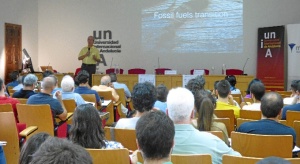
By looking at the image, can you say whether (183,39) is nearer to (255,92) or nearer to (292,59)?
(292,59)

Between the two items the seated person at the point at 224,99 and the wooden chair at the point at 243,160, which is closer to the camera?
the wooden chair at the point at 243,160

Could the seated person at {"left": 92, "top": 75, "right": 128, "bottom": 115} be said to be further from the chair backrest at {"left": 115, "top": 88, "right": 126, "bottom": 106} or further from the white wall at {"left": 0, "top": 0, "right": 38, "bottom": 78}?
the white wall at {"left": 0, "top": 0, "right": 38, "bottom": 78}

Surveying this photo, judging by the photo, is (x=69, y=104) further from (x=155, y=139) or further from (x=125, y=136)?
(x=155, y=139)

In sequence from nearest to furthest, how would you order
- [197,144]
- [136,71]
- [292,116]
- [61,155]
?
[61,155]
[197,144]
[292,116]
[136,71]

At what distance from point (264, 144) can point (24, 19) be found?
12.7m

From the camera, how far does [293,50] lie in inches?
515

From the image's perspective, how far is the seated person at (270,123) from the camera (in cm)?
394

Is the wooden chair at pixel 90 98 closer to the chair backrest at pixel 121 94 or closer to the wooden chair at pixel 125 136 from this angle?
the chair backrest at pixel 121 94

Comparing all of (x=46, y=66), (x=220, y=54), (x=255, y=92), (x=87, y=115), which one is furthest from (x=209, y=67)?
(x=87, y=115)

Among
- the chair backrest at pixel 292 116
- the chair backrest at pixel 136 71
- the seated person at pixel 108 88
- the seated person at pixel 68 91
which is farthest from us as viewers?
the chair backrest at pixel 136 71

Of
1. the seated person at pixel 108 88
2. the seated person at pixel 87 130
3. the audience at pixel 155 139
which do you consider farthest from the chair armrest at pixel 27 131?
the seated person at pixel 108 88

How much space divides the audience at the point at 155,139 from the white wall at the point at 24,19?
39.0 ft

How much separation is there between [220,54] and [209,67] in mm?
542

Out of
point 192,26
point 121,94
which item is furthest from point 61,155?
point 192,26
